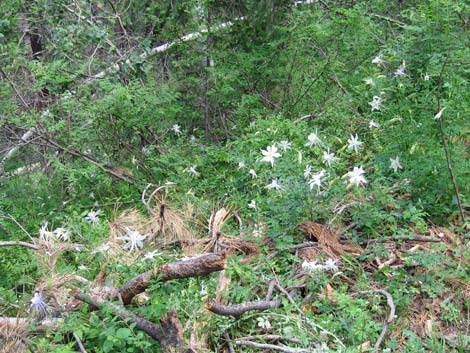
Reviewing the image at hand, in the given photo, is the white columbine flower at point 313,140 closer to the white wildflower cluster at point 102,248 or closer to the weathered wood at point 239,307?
the weathered wood at point 239,307

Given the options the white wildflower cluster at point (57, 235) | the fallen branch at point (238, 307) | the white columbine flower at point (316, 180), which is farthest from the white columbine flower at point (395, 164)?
the white wildflower cluster at point (57, 235)

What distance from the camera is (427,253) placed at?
386cm

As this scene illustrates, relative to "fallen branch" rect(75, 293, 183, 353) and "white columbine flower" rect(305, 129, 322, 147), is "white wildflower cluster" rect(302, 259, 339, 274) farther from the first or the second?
"white columbine flower" rect(305, 129, 322, 147)

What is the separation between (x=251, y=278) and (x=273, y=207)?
76 cm

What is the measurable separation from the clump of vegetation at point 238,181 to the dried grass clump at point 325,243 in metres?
0.01

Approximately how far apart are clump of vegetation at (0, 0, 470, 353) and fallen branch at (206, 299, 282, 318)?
16 millimetres

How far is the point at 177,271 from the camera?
3227mm

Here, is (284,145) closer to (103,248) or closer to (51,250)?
(103,248)

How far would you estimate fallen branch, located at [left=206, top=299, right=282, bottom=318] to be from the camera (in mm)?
3270

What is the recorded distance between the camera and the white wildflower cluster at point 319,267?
147 inches

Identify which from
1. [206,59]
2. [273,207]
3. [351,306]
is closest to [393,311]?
[351,306]

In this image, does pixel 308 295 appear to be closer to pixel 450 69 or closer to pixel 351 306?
pixel 351 306

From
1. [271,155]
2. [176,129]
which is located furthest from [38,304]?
[176,129]

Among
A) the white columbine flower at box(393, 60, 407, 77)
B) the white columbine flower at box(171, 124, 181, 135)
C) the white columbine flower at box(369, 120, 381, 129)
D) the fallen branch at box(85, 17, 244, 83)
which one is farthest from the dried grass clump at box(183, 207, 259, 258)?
the fallen branch at box(85, 17, 244, 83)
